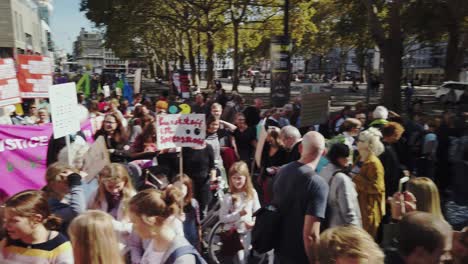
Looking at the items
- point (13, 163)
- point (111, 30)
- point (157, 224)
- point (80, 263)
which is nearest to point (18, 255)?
point (80, 263)

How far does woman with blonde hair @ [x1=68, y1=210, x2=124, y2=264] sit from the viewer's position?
2529 mm

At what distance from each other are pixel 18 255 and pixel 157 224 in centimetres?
88

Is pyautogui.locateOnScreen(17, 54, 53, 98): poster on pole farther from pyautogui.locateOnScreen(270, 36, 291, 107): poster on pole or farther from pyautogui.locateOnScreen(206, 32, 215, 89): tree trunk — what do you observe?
pyautogui.locateOnScreen(206, 32, 215, 89): tree trunk

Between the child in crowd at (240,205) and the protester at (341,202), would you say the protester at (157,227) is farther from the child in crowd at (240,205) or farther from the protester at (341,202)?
the child in crowd at (240,205)

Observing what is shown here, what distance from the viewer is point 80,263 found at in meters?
2.54

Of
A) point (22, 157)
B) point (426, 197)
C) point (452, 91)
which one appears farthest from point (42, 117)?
point (452, 91)

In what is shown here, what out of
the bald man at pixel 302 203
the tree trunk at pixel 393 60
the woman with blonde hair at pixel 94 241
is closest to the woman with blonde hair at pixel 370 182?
the bald man at pixel 302 203

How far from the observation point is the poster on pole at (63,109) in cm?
553

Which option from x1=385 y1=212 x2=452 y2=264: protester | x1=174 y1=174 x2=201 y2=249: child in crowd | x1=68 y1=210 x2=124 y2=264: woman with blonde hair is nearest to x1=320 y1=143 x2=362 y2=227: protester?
x1=385 y1=212 x2=452 y2=264: protester

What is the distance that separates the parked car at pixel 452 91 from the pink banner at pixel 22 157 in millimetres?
22456

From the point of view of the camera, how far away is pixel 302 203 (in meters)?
3.48

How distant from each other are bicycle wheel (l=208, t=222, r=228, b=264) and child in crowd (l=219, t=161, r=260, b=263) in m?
0.22

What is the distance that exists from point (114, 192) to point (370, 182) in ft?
8.80

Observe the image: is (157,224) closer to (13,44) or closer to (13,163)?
(13,163)
